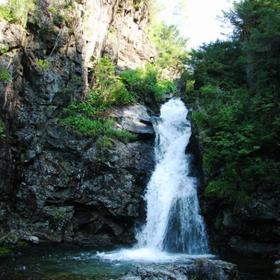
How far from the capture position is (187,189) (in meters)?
18.5

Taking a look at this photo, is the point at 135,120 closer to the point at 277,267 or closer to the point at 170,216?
the point at 170,216

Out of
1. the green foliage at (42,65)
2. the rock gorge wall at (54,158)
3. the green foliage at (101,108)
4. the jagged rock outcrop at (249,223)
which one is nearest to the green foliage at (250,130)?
the jagged rock outcrop at (249,223)

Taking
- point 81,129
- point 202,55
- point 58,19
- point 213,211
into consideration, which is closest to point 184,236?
point 213,211

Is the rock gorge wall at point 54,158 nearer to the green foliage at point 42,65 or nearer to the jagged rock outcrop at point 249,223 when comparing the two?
the green foliage at point 42,65

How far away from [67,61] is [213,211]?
10.5 meters

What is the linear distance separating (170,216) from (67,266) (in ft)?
19.9

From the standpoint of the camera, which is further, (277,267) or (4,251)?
(4,251)

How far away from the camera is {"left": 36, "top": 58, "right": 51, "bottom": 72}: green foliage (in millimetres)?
19547

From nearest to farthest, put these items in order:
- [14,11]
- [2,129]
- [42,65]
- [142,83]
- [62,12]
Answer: [2,129] → [14,11] → [42,65] → [62,12] → [142,83]

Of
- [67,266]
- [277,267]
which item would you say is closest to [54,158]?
[67,266]

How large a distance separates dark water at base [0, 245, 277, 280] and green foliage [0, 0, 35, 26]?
995cm

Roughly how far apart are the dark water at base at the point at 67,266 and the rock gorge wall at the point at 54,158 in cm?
177

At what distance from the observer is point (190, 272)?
31.3ft

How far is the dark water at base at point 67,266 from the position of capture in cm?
1142
